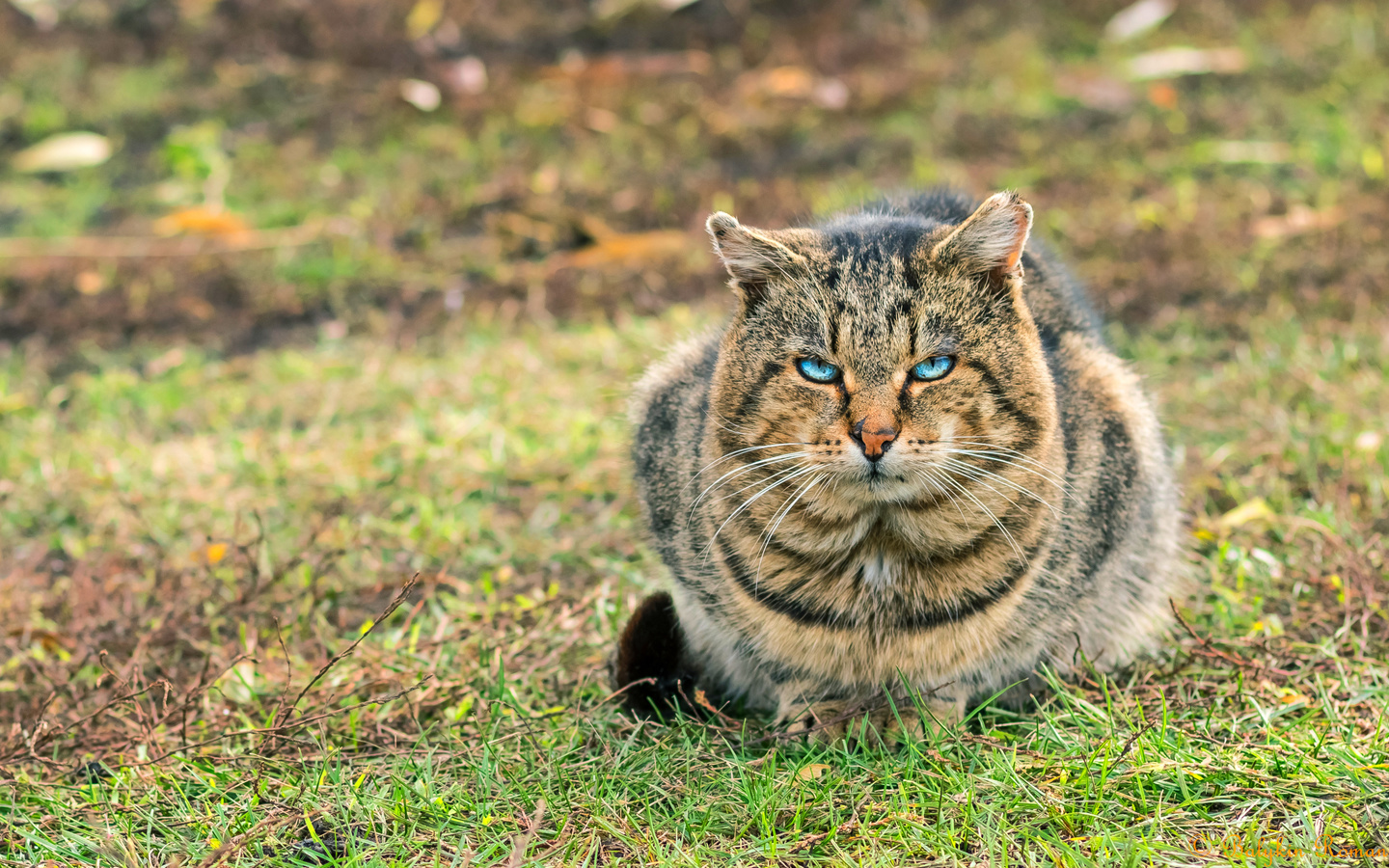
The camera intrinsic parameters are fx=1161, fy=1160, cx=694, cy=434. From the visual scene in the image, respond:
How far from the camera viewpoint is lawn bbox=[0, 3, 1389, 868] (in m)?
2.27

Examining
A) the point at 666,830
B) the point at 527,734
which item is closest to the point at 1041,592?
the point at 666,830

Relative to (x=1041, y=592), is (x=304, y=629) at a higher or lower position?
lower

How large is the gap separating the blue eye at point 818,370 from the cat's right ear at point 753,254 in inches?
7.6

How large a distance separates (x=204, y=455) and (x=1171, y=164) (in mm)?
5116

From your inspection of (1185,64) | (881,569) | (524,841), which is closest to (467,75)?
(1185,64)

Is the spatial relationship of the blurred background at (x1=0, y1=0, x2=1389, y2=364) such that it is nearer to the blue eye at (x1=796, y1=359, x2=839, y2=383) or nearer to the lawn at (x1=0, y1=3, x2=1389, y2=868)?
the lawn at (x1=0, y1=3, x2=1389, y2=868)

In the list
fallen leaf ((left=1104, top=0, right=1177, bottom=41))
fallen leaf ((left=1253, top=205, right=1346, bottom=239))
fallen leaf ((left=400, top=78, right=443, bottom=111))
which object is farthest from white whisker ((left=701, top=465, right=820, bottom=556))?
fallen leaf ((left=1104, top=0, right=1177, bottom=41))

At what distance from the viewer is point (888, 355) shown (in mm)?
2338

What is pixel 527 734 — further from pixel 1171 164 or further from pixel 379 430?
pixel 1171 164

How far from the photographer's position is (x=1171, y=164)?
6.34m

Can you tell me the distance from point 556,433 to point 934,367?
227 centimetres

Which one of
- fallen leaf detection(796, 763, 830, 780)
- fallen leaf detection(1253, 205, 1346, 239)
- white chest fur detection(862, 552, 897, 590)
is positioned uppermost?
white chest fur detection(862, 552, 897, 590)

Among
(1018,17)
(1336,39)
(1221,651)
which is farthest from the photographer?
(1018,17)

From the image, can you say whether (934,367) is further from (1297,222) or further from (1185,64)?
(1185,64)
